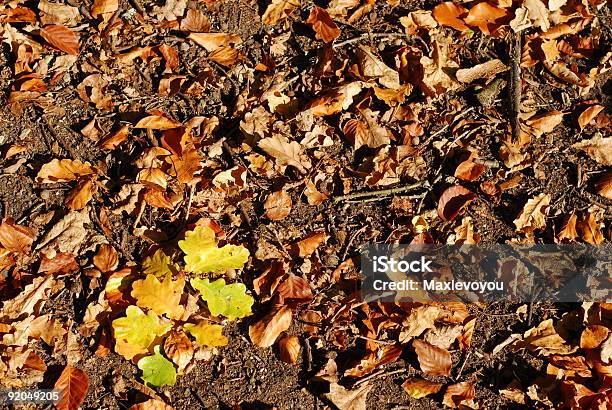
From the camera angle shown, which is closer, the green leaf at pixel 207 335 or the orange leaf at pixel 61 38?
the green leaf at pixel 207 335

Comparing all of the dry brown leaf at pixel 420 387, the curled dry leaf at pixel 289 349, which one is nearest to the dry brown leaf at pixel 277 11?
the curled dry leaf at pixel 289 349

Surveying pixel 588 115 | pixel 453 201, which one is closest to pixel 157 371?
pixel 453 201

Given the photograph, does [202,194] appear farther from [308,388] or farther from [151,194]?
[308,388]

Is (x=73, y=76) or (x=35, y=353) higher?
(x=73, y=76)

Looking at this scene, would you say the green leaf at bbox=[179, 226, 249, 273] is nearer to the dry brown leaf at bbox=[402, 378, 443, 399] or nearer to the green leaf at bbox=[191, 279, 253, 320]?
the green leaf at bbox=[191, 279, 253, 320]

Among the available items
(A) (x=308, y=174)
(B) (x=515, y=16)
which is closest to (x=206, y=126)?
(A) (x=308, y=174)

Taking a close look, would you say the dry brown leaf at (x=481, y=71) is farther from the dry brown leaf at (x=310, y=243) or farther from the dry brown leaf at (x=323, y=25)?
the dry brown leaf at (x=310, y=243)
